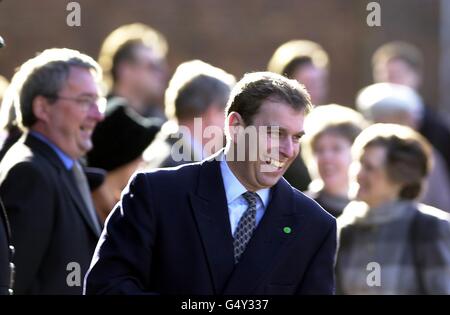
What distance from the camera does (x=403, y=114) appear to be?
893 cm

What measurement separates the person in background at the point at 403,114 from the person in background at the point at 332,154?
4.23ft

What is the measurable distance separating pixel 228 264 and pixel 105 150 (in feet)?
9.28

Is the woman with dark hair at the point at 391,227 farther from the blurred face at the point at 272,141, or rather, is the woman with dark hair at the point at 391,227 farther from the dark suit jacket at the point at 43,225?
the blurred face at the point at 272,141

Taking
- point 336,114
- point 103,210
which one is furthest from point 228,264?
point 336,114

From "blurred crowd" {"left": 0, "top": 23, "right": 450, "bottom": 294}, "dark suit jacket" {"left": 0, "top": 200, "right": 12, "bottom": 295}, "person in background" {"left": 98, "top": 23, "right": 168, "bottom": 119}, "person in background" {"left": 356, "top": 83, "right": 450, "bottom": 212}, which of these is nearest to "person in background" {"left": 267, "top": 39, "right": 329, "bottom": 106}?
"person in background" {"left": 356, "top": 83, "right": 450, "bottom": 212}

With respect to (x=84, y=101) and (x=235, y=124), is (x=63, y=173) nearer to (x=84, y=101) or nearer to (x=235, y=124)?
(x=84, y=101)

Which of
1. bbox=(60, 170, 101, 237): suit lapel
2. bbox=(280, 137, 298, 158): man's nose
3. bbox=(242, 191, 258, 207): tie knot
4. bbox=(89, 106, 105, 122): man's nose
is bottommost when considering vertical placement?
bbox=(60, 170, 101, 237): suit lapel

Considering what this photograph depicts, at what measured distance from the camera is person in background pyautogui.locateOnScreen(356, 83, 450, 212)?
29.3 feet

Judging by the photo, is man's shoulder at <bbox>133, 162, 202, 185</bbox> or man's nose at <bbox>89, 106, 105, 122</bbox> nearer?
man's shoulder at <bbox>133, 162, 202, 185</bbox>

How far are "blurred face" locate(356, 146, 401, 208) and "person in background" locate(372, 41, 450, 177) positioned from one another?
110 inches

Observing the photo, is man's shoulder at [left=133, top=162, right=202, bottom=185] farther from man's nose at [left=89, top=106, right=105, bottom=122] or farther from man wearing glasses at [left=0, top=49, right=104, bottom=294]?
man's nose at [left=89, top=106, right=105, bottom=122]

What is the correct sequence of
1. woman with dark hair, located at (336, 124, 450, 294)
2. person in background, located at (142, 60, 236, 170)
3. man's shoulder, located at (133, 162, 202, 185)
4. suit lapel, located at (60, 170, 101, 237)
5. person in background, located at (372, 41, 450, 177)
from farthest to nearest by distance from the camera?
person in background, located at (372, 41, 450, 177)
person in background, located at (142, 60, 236, 170)
woman with dark hair, located at (336, 124, 450, 294)
suit lapel, located at (60, 170, 101, 237)
man's shoulder, located at (133, 162, 202, 185)

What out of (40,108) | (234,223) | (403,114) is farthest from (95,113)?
(403,114)
